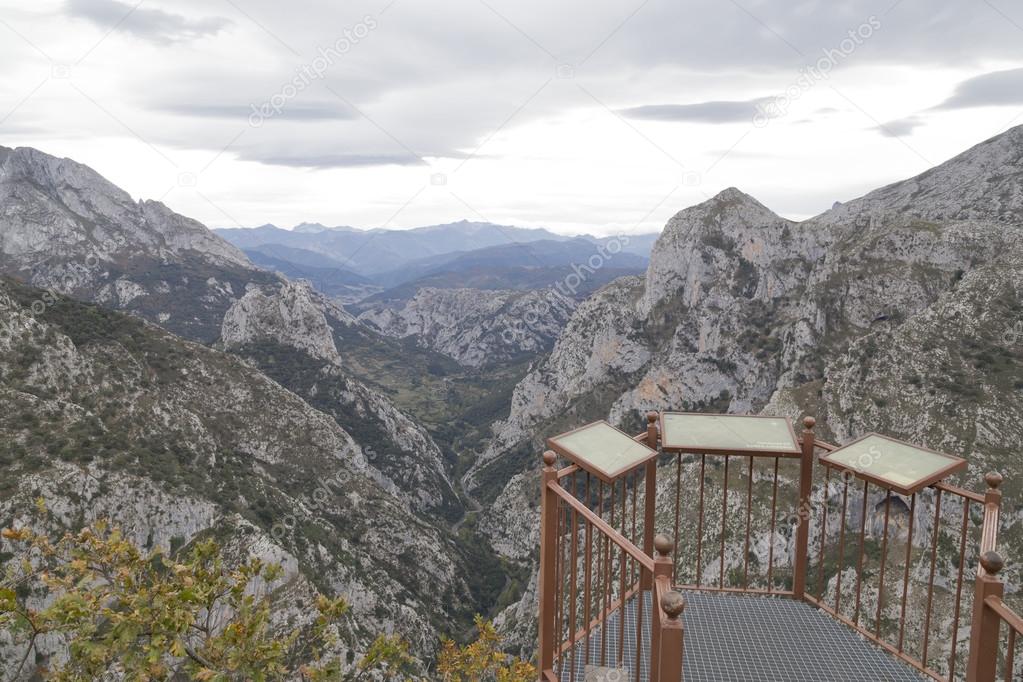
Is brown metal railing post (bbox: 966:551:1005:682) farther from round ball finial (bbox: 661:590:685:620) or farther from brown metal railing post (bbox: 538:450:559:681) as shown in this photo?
brown metal railing post (bbox: 538:450:559:681)

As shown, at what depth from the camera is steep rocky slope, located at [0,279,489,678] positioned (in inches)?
1494

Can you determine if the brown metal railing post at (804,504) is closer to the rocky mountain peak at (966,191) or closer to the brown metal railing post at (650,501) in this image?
the brown metal railing post at (650,501)

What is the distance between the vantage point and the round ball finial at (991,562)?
5109 mm

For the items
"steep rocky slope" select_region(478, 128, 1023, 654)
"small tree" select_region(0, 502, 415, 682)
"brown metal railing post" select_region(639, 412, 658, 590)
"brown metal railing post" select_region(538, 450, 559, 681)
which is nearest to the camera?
"small tree" select_region(0, 502, 415, 682)

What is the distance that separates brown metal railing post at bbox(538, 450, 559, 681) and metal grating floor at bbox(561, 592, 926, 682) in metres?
0.39

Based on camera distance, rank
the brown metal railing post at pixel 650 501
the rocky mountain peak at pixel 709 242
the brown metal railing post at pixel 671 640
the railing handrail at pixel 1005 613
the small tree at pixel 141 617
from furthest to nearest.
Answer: the rocky mountain peak at pixel 709 242, the brown metal railing post at pixel 650 501, the small tree at pixel 141 617, the brown metal railing post at pixel 671 640, the railing handrail at pixel 1005 613

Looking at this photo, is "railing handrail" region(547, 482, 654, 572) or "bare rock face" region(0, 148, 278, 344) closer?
"railing handrail" region(547, 482, 654, 572)

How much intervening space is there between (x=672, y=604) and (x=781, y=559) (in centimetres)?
5163

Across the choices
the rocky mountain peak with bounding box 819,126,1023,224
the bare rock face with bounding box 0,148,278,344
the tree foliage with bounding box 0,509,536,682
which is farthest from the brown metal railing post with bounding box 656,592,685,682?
the bare rock face with bounding box 0,148,278,344

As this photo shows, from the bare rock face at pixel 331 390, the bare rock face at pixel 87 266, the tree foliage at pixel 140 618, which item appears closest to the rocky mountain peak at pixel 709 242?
the bare rock face at pixel 331 390

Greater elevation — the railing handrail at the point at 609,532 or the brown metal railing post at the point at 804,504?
the railing handrail at the point at 609,532

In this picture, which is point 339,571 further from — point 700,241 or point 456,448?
point 456,448

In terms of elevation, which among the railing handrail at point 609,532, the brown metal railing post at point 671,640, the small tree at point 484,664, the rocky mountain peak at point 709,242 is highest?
the rocky mountain peak at point 709,242

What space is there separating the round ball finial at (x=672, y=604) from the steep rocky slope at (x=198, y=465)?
36980mm
